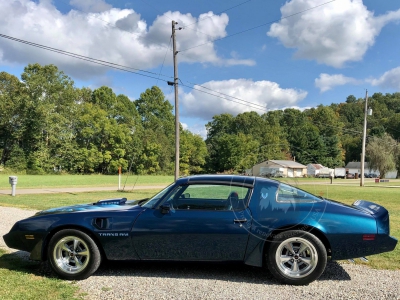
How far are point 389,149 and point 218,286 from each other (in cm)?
6921

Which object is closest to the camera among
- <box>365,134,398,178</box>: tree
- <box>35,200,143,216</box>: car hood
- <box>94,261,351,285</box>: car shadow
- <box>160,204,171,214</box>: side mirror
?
<box>160,204,171,214</box>: side mirror

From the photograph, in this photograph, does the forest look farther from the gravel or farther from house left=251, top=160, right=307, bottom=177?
the gravel

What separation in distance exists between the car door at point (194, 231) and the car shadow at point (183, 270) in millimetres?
221

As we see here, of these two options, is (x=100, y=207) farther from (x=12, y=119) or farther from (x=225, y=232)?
(x=12, y=119)

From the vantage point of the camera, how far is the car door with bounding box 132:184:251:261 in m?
4.11

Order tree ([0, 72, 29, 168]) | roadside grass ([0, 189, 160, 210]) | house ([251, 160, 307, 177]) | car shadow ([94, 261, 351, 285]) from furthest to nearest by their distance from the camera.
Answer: tree ([0, 72, 29, 168]), roadside grass ([0, 189, 160, 210]), house ([251, 160, 307, 177]), car shadow ([94, 261, 351, 285])

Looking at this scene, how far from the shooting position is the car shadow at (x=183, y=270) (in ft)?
14.3

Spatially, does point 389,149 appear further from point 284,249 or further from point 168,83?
point 284,249

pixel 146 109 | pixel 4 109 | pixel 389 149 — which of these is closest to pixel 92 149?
pixel 4 109

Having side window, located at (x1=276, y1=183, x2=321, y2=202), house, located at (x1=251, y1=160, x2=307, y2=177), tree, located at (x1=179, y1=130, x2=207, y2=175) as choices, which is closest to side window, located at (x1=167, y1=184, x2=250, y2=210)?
side window, located at (x1=276, y1=183, x2=321, y2=202)

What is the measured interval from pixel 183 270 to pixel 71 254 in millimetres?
1486

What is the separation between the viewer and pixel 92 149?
62406 mm

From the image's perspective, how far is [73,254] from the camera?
4.31 meters

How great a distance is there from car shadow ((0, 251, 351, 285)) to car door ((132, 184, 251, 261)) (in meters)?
0.22
